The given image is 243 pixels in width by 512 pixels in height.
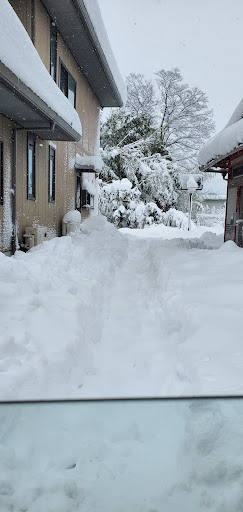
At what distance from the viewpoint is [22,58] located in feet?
16.5

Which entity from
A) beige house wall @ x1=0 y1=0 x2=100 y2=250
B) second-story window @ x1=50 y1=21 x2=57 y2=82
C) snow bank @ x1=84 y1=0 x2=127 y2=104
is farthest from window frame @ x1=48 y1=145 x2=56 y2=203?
snow bank @ x1=84 y1=0 x2=127 y2=104

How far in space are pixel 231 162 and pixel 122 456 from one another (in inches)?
432

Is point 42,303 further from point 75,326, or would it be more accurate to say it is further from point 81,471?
point 81,471

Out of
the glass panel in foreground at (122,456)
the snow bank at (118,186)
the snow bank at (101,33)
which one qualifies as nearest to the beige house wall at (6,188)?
the snow bank at (101,33)

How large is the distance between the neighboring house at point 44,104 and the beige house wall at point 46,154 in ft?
0.06

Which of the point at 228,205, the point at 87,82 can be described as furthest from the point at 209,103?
the point at 228,205

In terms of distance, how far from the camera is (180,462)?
125 cm

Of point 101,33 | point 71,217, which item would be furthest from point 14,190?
point 101,33

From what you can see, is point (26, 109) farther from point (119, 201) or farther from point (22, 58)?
point (119, 201)

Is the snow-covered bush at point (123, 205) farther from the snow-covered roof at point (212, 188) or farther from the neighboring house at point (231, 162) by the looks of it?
the neighboring house at point (231, 162)

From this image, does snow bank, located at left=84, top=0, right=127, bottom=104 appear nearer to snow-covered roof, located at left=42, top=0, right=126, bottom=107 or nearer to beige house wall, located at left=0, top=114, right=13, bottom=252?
snow-covered roof, located at left=42, top=0, right=126, bottom=107

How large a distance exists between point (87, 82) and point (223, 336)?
42.1 ft

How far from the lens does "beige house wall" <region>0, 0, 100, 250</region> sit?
7.58 m

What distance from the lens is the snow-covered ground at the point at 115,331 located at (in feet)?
8.84
